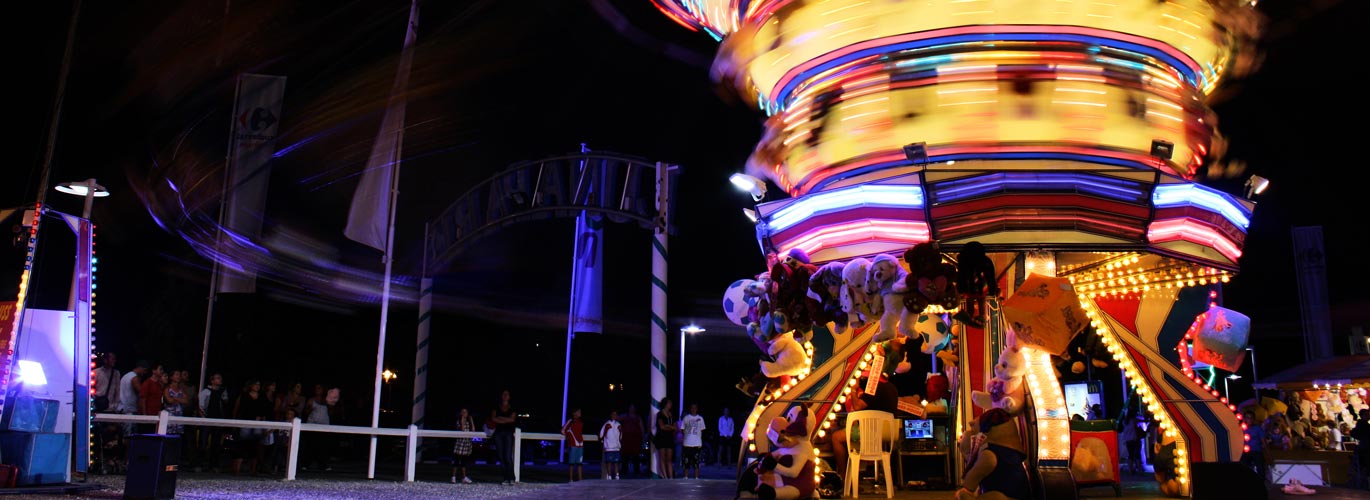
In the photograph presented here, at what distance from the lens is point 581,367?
34.6m

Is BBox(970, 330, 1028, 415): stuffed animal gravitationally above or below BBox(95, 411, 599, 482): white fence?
above

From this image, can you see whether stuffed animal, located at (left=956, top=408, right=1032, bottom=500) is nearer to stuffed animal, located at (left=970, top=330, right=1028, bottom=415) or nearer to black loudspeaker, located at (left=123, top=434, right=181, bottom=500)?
stuffed animal, located at (left=970, top=330, right=1028, bottom=415)

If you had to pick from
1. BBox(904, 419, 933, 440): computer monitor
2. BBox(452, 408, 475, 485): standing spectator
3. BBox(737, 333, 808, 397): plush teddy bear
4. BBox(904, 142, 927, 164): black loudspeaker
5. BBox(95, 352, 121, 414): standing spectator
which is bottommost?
BBox(452, 408, 475, 485): standing spectator

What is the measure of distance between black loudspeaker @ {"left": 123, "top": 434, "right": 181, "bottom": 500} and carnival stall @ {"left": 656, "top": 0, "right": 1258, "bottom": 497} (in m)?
5.72

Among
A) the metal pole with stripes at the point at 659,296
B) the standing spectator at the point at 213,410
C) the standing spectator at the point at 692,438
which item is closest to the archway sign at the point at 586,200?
the metal pole with stripes at the point at 659,296

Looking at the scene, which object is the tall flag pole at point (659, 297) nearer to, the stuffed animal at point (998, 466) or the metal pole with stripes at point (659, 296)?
the metal pole with stripes at point (659, 296)

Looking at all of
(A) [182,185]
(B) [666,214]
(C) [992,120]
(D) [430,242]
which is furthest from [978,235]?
(A) [182,185]

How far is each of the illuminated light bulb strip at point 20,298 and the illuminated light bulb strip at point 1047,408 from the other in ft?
32.5

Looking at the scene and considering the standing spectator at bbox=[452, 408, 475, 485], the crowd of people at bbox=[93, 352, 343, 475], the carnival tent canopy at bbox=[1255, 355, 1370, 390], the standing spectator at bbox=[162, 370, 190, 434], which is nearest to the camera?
the crowd of people at bbox=[93, 352, 343, 475]

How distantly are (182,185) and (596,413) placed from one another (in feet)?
52.6

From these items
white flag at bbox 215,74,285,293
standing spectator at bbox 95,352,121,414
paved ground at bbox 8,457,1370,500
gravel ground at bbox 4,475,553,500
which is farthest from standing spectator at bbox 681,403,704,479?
standing spectator at bbox 95,352,121,414

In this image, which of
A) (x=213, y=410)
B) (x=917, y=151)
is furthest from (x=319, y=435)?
(x=917, y=151)

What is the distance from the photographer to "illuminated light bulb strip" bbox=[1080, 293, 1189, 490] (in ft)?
29.9

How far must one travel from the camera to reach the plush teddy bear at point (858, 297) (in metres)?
8.07
